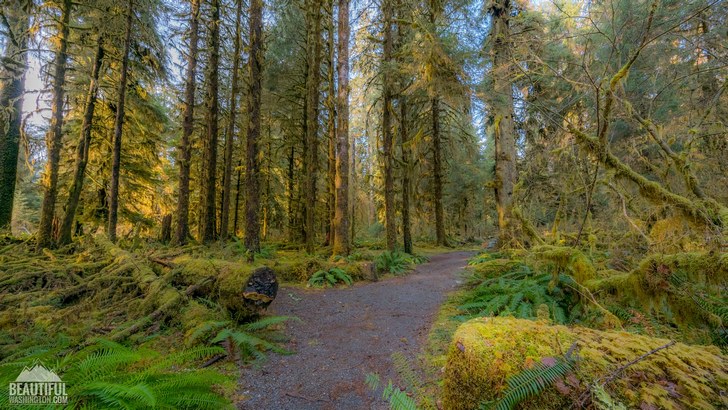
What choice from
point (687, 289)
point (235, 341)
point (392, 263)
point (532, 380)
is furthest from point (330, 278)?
point (532, 380)

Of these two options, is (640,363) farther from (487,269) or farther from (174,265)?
(174,265)

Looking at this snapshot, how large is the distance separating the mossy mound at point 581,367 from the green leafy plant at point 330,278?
603cm

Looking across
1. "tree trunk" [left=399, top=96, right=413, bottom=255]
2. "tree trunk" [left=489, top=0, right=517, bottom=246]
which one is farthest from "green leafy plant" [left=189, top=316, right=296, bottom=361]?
"tree trunk" [left=399, top=96, right=413, bottom=255]

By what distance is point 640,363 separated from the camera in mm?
1389

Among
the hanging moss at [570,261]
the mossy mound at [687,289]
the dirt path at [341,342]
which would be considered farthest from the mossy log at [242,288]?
the mossy mound at [687,289]

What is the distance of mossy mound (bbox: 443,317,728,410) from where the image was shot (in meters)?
1.24

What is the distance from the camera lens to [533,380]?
139 centimetres

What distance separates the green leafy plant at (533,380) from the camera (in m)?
1.37

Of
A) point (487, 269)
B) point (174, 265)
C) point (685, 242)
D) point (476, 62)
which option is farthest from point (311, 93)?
point (685, 242)

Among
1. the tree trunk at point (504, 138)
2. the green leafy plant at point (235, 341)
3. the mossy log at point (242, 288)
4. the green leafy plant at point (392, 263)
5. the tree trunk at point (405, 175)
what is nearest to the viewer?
the green leafy plant at point (235, 341)

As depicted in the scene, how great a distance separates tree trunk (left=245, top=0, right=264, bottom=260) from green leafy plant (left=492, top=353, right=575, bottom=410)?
28.7 ft

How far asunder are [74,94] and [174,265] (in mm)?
10801

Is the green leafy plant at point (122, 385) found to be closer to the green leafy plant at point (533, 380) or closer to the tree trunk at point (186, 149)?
the green leafy plant at point (533, 380)

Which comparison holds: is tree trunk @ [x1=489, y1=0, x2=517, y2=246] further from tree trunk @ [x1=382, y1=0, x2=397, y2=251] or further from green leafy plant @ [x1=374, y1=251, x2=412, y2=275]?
tree trunk @ [x1=382, y1=0, x2=397, y2=251]
